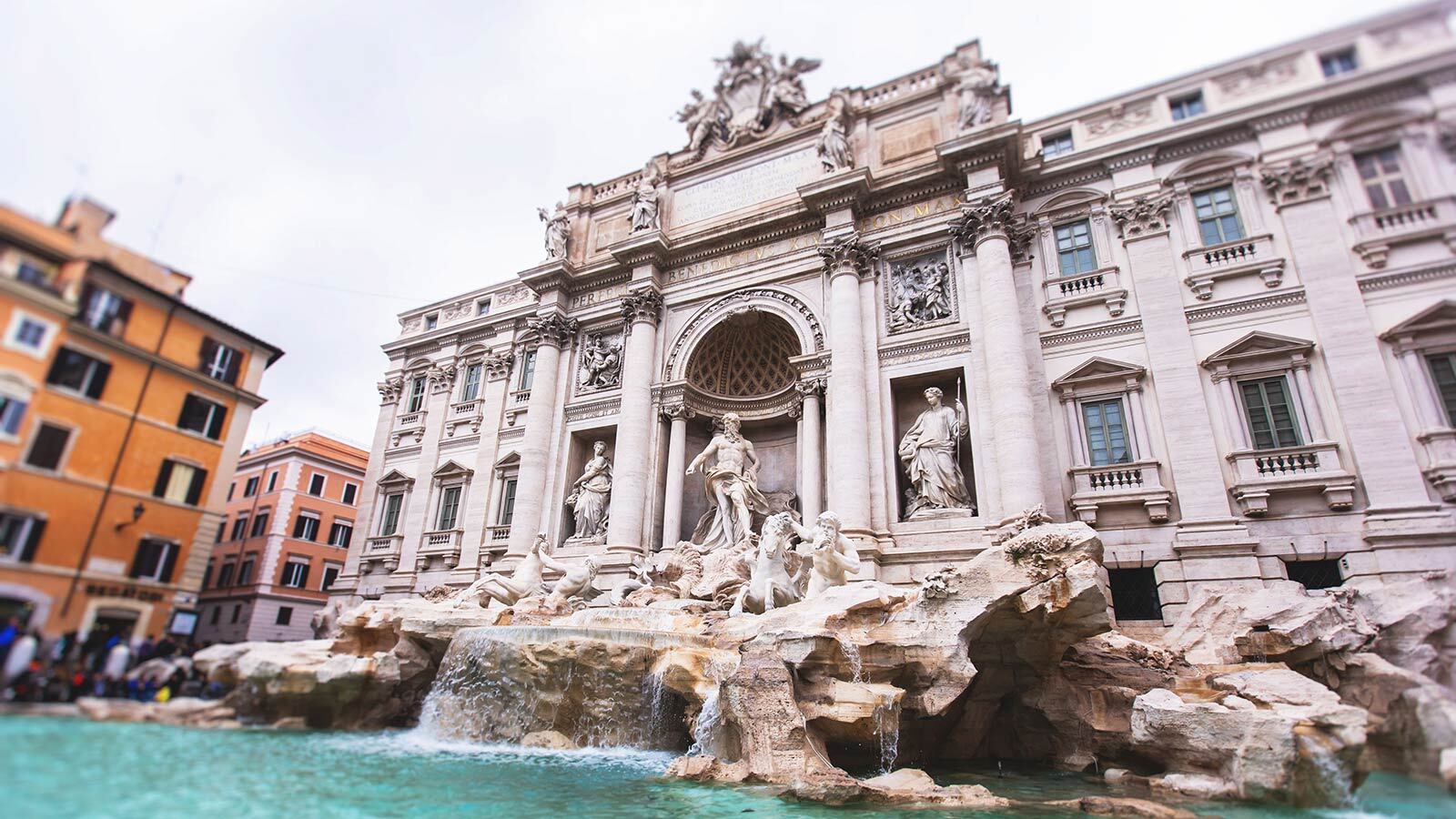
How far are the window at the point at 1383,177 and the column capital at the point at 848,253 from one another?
12.1m

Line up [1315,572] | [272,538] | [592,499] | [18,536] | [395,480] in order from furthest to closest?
[395,480] < [592,499] < [1315,572] < [272,538] < [18,536]

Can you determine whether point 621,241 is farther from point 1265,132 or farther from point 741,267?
point 1265,132

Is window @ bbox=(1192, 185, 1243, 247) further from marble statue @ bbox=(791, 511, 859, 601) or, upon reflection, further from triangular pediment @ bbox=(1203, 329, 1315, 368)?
marble statue @ bbox=(791, 511, 859, 601)

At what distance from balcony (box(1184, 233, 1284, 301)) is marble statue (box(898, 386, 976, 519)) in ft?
17.5

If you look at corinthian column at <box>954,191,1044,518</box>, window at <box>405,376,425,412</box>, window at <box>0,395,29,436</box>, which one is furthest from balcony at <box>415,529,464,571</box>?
window at <box>0,395,29,436</box>

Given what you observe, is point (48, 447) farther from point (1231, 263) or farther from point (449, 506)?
point (449, 506)

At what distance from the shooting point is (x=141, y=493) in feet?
12.6

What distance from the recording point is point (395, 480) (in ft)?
77.2

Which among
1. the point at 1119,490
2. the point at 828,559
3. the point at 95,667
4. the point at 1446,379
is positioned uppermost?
the point at 1446,379

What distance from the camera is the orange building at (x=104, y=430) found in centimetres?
311

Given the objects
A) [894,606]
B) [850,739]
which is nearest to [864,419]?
[894,606]

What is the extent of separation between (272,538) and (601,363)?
46.3 ft

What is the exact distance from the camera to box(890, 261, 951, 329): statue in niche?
16.8 meters

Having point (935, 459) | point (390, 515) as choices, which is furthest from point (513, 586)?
point (390, 515)
